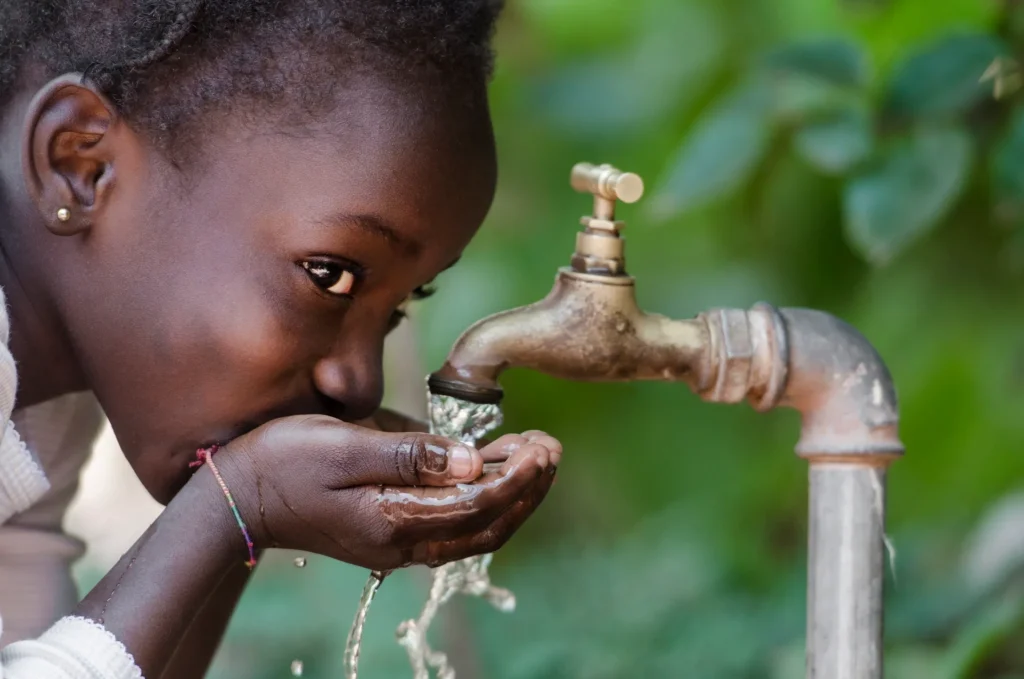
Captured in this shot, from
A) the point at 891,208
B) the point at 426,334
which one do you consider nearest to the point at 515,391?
the point at 426,334

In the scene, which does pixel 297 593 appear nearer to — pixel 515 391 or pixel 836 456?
pixel 515 391

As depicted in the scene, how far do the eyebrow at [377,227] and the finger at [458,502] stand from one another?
188 millimetres

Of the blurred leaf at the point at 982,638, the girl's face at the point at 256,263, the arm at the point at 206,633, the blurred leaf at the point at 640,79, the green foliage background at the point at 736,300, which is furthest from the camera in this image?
the blurred leaf at the point at 640,79

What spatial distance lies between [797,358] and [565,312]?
179mm

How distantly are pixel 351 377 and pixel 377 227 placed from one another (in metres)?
0.12

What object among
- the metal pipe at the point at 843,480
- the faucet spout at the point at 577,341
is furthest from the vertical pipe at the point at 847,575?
the faucet spout at the point at 577,341

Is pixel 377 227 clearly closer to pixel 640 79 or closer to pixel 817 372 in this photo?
pixel 817 372

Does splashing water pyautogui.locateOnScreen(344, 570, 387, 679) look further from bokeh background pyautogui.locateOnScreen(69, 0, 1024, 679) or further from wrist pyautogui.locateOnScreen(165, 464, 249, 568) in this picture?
bokeh background pyautogui.locateOnScreen(69, 0, 1024, 679)

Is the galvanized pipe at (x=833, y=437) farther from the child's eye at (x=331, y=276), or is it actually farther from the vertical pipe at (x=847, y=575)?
the child's eye at (x=331, y=276)

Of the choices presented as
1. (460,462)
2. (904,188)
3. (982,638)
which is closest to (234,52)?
(460,462)

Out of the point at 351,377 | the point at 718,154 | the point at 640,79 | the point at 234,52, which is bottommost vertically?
the point at 351,377

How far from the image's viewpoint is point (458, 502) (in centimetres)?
86

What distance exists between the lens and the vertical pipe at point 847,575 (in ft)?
3.16

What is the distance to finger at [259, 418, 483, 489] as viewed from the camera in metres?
0.86
